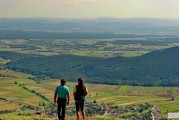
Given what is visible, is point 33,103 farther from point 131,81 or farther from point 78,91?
point 78,91

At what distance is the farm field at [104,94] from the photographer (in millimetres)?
121106

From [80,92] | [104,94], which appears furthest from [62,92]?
[104,94]

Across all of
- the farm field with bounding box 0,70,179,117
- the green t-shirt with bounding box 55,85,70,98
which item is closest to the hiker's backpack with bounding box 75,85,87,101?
the green t-shirt with bounding box 55,85,70,98

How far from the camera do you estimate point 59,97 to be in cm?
2570

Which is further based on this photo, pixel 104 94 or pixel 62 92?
pixel 104 94

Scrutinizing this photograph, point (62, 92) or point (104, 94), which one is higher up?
point (62, 92)

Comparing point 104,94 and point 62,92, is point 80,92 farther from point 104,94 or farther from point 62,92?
point 104,94

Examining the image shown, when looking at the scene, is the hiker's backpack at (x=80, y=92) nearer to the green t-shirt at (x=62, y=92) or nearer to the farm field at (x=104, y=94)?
the green t-shirt at (x=62, y=92)

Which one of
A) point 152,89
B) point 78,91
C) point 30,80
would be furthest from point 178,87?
point 78,91

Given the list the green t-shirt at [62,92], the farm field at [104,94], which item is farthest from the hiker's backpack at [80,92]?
the farm field at [104,94]

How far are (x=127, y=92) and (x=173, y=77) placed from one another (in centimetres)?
5057

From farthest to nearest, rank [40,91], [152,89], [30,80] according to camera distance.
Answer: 1. [30,80]
2. [152,89]
3. [40,91]

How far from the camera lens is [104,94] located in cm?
14325

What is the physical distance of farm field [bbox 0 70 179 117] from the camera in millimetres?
121106
